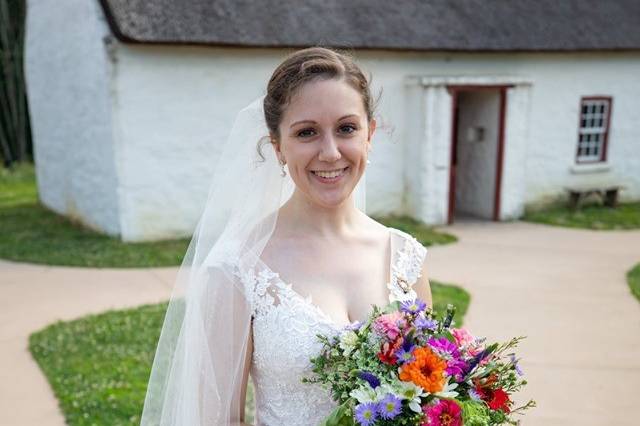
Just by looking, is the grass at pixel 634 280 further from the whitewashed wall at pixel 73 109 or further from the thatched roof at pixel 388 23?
the whitewashed wall at pixel 73 109

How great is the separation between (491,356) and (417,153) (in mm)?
10059

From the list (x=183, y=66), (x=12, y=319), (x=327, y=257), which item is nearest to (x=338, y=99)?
(x=327, y=257)

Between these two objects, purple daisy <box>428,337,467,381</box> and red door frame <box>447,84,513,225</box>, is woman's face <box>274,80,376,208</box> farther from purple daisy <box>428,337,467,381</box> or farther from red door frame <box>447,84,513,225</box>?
red door frame <box>447,84,513,225</box>

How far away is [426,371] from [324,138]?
81 cm

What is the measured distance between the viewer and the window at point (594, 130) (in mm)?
14117

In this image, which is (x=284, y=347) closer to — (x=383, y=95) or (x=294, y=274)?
(x=294, y=274)

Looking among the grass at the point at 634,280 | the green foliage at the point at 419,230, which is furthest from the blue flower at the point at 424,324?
the green foliage at the point at 419,230

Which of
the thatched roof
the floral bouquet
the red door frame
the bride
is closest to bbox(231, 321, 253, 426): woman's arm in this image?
the bride

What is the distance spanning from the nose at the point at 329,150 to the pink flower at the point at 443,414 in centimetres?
83

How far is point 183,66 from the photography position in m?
10.2

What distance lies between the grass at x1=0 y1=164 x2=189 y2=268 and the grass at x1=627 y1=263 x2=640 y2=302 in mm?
5849

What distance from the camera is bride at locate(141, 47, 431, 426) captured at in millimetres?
2166

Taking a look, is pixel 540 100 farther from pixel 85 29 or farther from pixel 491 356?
pixel 491 356

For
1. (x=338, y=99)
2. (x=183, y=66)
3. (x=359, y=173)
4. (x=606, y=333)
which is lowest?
(x=606, y=333)
